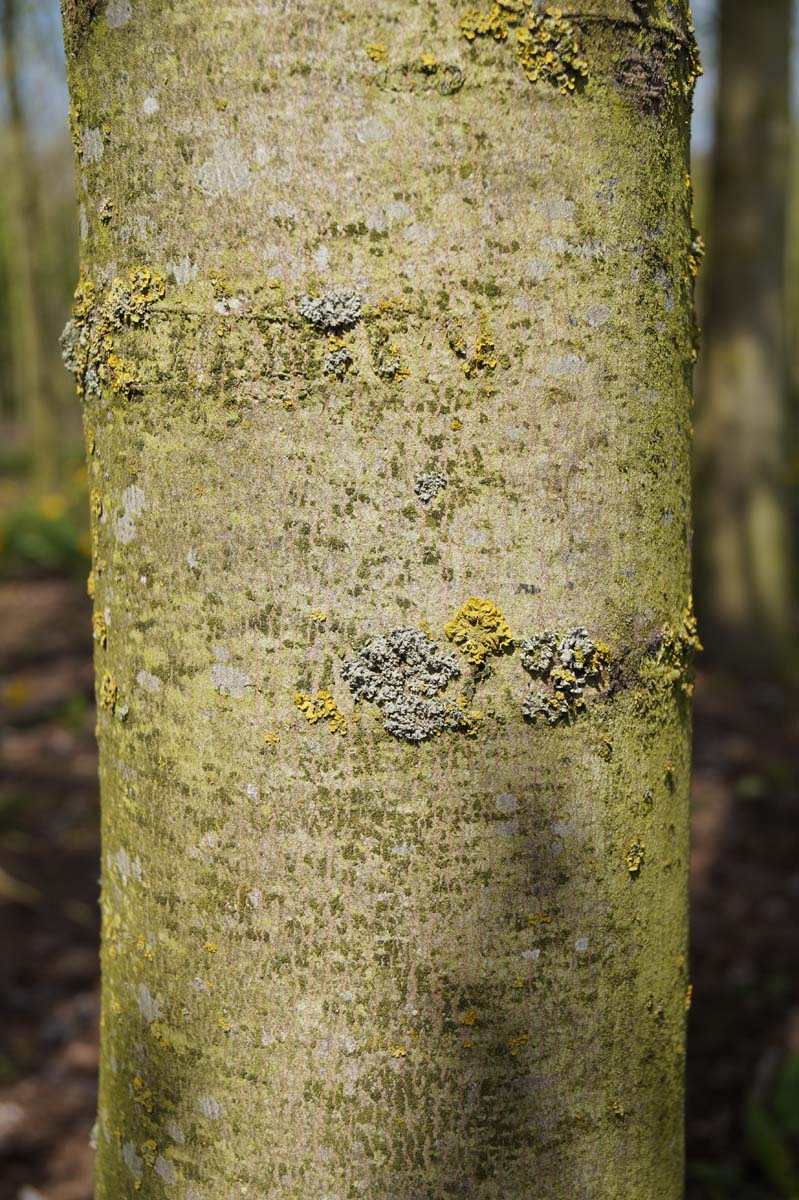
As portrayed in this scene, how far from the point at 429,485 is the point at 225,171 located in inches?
13.5

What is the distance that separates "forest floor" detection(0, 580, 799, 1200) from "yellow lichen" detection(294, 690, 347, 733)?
256 centimetres

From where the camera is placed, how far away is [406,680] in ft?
2.81

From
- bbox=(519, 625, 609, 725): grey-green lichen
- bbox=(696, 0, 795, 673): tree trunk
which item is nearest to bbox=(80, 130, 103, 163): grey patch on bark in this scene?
bbox=(519, 625, 609, 725): grey-green lichen

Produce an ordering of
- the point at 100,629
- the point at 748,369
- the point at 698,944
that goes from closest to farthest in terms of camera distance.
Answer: the point at 100,629 → the point at 698,944 → the point at 748,369

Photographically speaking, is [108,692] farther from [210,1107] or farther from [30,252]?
[30,252]

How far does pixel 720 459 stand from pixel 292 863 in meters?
6.01

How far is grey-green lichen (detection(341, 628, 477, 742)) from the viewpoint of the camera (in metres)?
0.86

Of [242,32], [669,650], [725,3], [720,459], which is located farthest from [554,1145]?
[725,3]

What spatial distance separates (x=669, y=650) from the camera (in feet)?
3.27

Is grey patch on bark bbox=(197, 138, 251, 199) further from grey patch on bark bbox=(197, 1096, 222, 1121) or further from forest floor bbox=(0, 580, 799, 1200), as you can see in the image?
forest floor bbox=(0, 580, 799, 1200)

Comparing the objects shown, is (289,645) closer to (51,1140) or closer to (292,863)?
(292,863)

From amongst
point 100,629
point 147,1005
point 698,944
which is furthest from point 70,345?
point 698,944

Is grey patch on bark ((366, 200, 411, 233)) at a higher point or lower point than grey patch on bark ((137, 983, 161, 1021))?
higher

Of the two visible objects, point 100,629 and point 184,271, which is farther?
point 100,629
